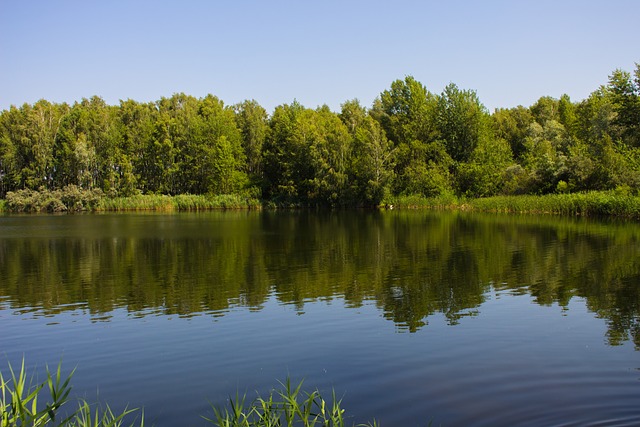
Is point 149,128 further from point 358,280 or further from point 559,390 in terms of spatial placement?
point 559,390

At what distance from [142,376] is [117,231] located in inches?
1338

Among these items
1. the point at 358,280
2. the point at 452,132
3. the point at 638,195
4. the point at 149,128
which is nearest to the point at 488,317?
the point at 358,280

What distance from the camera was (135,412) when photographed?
27.2 feet

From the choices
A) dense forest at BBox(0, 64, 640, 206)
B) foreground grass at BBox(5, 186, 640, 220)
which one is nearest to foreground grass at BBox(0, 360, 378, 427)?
foreground grass at BBox(5, 186, 640, 220)

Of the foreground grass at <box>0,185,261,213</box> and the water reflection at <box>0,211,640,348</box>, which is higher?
the foreground grass at <box>0,185,261,213</box>

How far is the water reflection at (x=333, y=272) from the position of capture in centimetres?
1566

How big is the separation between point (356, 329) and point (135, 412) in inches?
231

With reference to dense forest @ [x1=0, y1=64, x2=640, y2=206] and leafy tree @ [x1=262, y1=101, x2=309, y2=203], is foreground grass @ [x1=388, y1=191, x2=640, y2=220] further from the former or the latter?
leafy tree @ [x1=262, y1=101, x2=309, y2=203]

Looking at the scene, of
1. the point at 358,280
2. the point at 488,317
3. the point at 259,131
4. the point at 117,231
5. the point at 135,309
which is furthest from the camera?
the point at 259,131

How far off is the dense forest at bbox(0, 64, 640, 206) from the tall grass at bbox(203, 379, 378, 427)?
188 ft

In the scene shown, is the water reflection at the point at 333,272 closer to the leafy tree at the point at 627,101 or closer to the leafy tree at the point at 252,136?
the leafy tree at the point at 627,101

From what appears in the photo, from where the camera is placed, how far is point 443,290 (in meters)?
17.2

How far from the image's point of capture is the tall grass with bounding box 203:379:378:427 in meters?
6.07

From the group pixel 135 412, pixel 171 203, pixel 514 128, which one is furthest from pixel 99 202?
pixel 135 412
